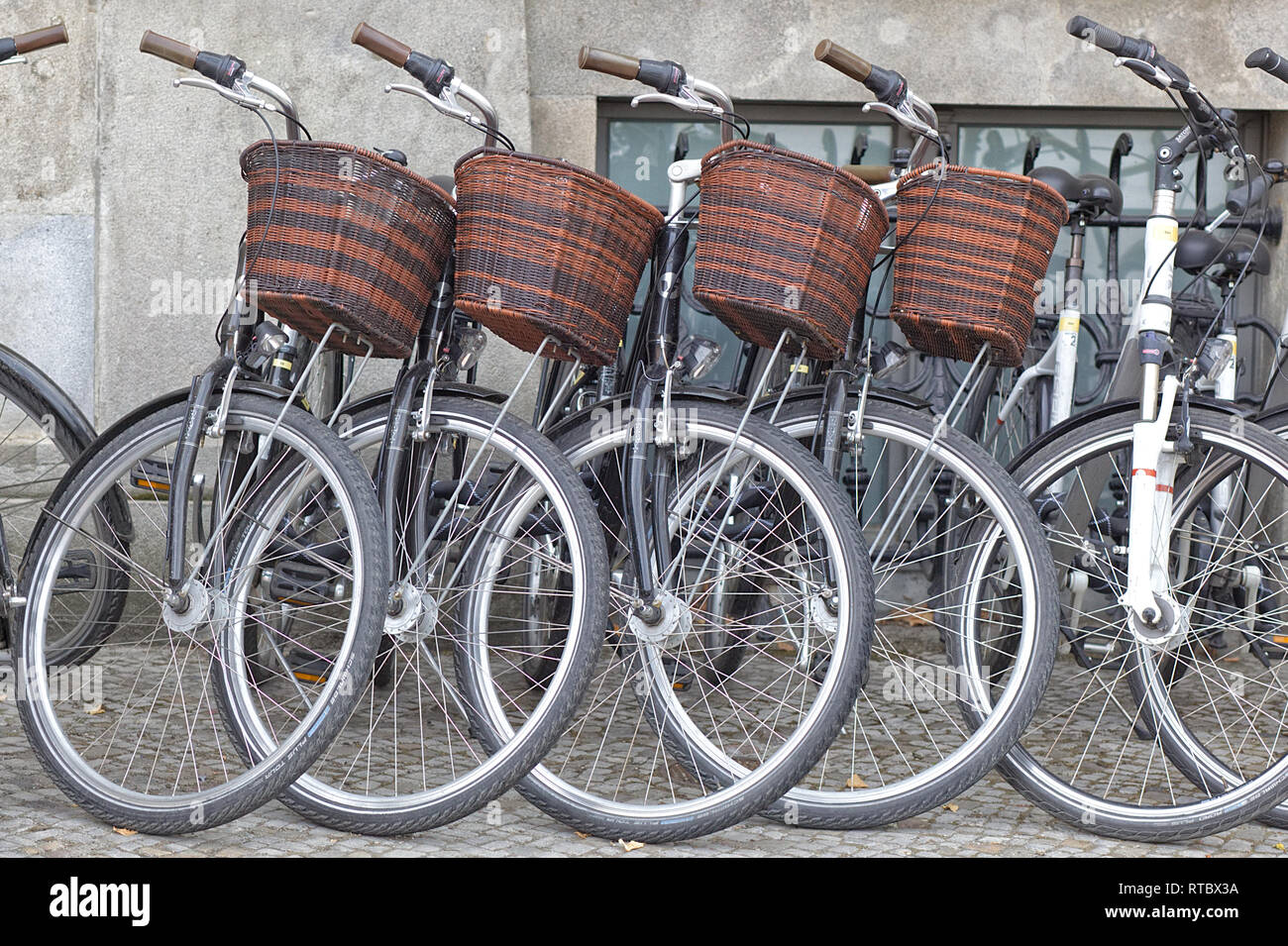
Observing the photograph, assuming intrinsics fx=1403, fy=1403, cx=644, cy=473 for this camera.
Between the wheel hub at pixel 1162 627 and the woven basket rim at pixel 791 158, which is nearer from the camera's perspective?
the woven basket rim at pixel 791 158

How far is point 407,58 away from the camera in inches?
128

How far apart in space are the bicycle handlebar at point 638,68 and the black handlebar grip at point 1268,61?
4.45 feet

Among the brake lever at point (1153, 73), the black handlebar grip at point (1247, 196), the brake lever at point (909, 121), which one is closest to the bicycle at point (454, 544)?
the brake lever at point (909, 121)

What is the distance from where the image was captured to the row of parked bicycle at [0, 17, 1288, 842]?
308cm

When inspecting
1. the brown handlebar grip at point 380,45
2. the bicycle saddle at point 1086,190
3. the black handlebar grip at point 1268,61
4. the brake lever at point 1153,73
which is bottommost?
the bicycle saddle at point 1086,190

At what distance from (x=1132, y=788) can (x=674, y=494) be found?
146cm

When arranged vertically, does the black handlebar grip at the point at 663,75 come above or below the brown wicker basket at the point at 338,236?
above

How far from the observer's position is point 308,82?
16.8 feet

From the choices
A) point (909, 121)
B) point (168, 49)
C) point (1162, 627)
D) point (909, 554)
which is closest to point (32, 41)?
point (168, 49)

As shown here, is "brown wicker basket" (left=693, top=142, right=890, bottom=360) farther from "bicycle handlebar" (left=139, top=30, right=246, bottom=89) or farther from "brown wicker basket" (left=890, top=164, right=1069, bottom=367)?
"bicycle handlebar" (left=139, top=30, right=246, bottom=89)

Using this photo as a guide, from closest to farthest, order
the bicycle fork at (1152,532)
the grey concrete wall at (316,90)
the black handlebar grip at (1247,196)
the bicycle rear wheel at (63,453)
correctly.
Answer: the bicycle fork at (1152,532)
the black handlebar grip at (1247,196)
the bicycle rear wheel at (63,453)
the grey concrete wall at (316,90)

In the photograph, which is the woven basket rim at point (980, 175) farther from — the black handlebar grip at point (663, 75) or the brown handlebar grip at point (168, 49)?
the brown handlebar grip at point (168, 49)

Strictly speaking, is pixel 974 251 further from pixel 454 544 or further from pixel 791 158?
pixel 454 544

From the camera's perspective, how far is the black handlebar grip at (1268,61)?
334cm
